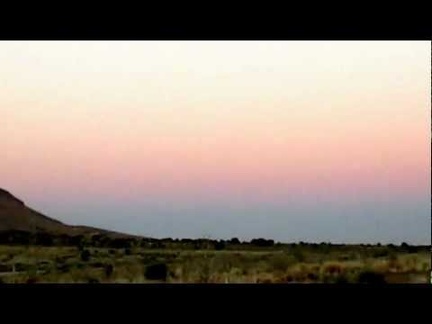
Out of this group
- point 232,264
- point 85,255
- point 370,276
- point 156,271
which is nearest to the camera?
point 370,276

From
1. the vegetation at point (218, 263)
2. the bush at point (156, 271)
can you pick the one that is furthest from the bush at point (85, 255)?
the bush at point (156, 271)

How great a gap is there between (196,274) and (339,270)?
3.47 ft

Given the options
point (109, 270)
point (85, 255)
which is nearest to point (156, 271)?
point (109, 270)

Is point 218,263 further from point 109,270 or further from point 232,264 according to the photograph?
point 109,270

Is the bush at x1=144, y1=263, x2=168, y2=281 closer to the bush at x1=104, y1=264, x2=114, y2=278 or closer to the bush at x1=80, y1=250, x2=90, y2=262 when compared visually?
the bush at x1=104, y1=264, x2=114, y2=278

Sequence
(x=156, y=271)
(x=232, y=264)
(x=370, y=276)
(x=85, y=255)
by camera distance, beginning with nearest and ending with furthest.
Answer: (x=370, y=276), (x=156, y=271), (x=232, y=264), (x=85, y=255)

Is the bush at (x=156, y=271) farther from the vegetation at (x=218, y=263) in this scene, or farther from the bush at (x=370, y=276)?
the bush at (x=370, y=276)

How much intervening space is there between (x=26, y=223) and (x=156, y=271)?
140cm

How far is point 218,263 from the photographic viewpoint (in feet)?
22.0

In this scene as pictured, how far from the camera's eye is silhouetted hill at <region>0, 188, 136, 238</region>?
277 inches
